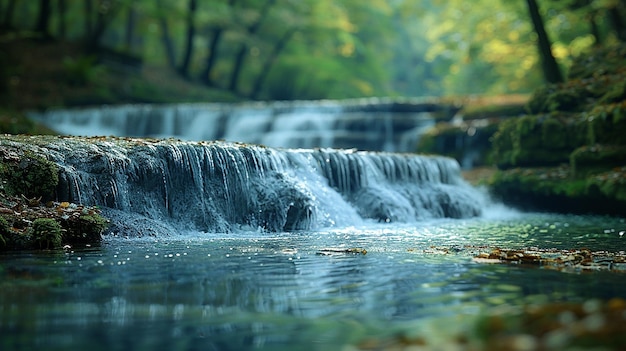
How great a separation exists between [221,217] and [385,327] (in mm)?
7135

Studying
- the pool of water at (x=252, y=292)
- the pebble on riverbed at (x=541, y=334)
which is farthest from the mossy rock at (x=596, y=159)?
the pebble on riverbed at (x=541, y=334)

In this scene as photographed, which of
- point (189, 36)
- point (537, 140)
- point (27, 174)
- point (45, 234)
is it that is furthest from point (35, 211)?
point (189, 36)

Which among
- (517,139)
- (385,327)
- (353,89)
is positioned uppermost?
(353,89)

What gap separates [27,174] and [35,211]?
805 millimetres

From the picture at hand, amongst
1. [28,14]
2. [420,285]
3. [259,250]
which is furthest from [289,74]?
[420,285]

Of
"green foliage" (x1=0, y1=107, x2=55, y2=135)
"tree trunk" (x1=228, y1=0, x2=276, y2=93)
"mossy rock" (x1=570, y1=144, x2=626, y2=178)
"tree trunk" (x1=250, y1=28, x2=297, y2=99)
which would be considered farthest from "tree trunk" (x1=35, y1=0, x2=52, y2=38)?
"mossy rock" (x1=570, y1=144, x2=626, y2=178)

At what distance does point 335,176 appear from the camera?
13.7 meters

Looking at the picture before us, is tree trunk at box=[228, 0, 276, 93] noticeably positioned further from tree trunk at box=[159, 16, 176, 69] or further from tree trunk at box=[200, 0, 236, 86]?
tree trunk at box=[159, 16, 176, 69]

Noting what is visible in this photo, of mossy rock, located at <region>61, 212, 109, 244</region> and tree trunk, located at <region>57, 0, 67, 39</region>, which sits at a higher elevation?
tree trunk, located at <region>57, 0, 67, 39</region>

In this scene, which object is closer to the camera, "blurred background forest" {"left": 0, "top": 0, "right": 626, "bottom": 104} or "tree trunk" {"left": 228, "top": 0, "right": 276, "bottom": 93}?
"blurred background forest" {"left": 0, "top": 0, "right": 626, "bottom": 104}

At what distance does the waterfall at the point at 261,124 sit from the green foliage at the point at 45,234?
44.7 feet

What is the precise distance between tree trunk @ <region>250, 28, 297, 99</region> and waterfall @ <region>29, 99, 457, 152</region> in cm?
1111

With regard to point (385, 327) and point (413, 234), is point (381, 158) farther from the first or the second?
point (385, 327)

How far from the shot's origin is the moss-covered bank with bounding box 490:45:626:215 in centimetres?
1486
